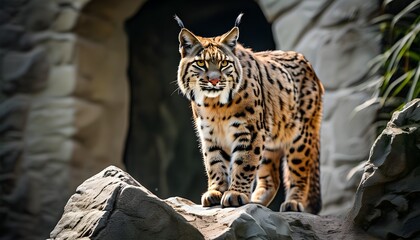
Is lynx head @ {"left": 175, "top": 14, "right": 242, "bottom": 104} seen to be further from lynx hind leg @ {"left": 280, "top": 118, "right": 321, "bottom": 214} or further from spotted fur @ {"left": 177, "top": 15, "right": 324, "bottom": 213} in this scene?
lynx hind leg @ {"left": 280, "top": 118, "right": 321, "bottom": 214}

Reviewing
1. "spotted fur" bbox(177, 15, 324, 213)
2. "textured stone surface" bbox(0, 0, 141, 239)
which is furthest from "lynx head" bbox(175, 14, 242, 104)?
"textured stone surface" bbox(0, 0, 141, 239)

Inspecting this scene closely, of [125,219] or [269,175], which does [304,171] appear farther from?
[125,219]

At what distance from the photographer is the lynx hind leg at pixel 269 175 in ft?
14.2

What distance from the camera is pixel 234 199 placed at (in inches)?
135

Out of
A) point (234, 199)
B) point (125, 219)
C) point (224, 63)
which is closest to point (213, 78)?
point (224, 63)

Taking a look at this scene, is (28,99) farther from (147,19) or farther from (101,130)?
(147,19)

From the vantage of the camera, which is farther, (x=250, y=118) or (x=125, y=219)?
(x=250, y=118)

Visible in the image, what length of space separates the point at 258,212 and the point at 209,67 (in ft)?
2.67

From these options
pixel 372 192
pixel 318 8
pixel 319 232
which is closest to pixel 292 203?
pixel 319 232

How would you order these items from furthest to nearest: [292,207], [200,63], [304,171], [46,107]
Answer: [46,107], [304,171], [292,207], [200,63]

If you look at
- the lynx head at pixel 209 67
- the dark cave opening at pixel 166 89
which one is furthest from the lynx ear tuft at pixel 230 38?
the dark cave opening at pixel 166 89

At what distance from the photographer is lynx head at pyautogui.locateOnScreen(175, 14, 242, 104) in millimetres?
3516

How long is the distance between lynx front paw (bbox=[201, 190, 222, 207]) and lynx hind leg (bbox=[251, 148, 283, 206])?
77 centimetres

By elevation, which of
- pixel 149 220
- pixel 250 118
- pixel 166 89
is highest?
pixel 166 89
